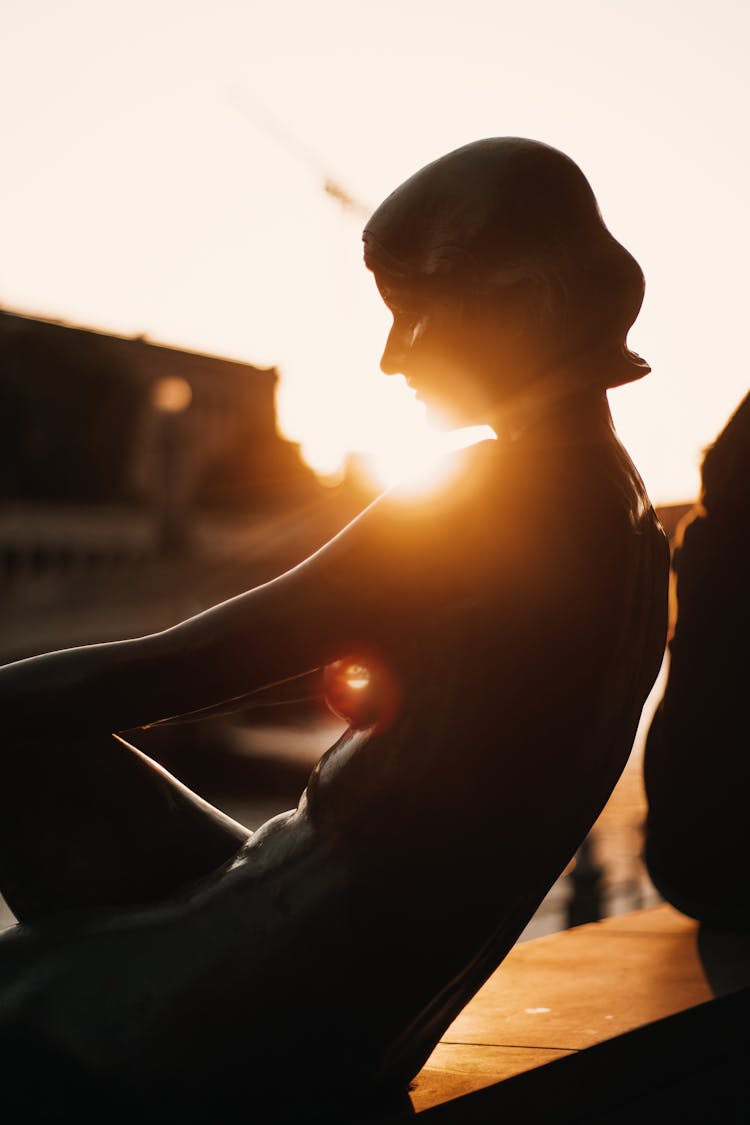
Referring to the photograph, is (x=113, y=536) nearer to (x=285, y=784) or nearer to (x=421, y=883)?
(x=285, y=784)

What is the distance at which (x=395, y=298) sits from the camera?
2.01 meters

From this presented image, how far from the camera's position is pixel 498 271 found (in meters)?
1.95

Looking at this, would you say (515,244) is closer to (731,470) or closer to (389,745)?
(389,745)

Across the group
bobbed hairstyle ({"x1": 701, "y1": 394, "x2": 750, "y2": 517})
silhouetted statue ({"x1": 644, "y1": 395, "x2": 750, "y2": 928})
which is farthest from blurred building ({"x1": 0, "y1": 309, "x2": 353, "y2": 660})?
bobbed hairstyle ({"x1": 701, "y1": 394, "x2": 750, "y2": 517})

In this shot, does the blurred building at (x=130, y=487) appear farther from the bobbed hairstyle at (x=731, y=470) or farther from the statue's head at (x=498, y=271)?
the statue's head at (x=498, y=271)

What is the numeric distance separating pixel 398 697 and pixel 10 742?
1.81 ft

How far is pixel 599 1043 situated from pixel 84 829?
3.23ft

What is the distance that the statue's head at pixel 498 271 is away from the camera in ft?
6.38

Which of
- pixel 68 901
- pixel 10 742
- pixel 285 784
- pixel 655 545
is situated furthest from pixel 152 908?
pixel 285 784

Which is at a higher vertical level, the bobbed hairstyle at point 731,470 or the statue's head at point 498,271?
the statue's head at point 498,271

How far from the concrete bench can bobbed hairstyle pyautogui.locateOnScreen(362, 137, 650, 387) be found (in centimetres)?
112

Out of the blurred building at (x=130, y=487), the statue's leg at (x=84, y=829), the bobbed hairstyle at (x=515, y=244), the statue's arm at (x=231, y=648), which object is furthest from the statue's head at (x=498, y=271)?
the blurred building at (x=130, y=487)

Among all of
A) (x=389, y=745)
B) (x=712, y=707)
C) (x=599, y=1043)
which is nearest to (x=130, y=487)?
(x=712, y=707)

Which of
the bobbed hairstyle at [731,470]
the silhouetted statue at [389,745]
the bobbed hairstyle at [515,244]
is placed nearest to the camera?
the silhouetted statue at [389,745]
